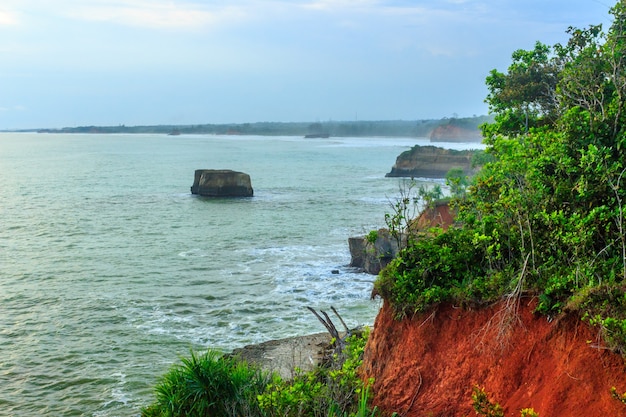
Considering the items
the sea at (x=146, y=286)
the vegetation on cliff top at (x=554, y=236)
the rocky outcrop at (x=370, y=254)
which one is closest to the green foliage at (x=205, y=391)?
the sea at (x=146, y=286)

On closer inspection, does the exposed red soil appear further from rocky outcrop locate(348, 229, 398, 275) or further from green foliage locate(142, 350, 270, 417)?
rocky outcrop locate(348, 229, 398, 275)

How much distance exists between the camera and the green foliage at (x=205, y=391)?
12.6 meters

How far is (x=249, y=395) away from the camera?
12.7 metres

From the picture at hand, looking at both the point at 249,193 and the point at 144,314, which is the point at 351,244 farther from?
the point at 249,193

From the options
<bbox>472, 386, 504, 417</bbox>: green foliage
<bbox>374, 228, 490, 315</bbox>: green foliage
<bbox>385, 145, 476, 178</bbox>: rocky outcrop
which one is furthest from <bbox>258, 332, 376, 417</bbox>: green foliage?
<bbox>385, 145, 476, 178</bbox>: rocky outcrop

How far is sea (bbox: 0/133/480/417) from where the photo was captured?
21.7m

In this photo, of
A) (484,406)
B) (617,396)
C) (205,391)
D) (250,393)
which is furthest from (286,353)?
(617,396)

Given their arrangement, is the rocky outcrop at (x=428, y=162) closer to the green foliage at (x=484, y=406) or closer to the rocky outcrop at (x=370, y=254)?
the rocky outcrop at (x=370, y=254)

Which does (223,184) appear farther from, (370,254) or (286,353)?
(286,353)

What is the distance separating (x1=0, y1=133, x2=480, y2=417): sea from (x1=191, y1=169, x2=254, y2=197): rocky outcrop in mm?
3421

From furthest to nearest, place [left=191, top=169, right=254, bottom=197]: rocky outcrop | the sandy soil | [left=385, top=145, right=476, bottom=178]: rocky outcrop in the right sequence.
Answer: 1. [left=385, top=145, right=476, bottom=178]: rocky outcrop
2. [left=191, top=169, right=254, bottom=197]: rocky outcrop
3. the sandy soil

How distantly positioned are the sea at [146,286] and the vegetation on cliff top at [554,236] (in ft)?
22.9

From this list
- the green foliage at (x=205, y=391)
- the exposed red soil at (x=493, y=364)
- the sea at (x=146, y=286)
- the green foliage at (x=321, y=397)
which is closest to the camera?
the exposed red soil at (x=493, y=364)

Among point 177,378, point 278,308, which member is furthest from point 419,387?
point 278,308
